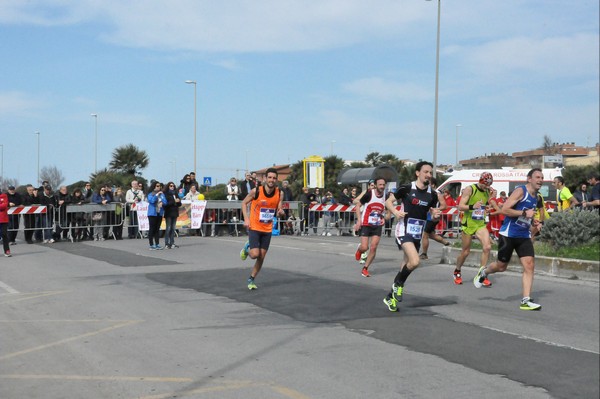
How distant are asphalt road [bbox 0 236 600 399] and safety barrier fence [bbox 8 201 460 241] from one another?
10.1 metres

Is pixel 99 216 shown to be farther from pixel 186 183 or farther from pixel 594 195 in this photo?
pixel 594 195

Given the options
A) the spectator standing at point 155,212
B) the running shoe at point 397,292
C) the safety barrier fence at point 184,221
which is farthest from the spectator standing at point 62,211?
the running shoe at point 397,292

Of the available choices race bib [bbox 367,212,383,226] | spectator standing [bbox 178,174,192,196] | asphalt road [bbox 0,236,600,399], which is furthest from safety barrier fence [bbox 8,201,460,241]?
race bib [bbox 367,212,383,226]

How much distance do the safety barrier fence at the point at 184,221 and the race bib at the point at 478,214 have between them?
12.2 metres

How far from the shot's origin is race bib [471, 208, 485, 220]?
42.2ft

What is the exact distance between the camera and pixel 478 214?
13.0 m

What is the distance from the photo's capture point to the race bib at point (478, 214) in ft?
42.2

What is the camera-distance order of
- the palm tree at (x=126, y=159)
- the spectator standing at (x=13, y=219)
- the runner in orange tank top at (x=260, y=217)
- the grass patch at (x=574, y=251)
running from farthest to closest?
the palm tree at (x=126, y=159) → the spectator standing at (x=13, y=219) → the grass patch at (x=574, y=251) → the runner in orange tank top at (x=260, y=217)

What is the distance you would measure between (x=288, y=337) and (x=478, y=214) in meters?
5.84

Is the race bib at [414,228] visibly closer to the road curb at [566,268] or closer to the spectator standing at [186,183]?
the road curb at [566,268]

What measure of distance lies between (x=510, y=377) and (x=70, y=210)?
67.4 ft

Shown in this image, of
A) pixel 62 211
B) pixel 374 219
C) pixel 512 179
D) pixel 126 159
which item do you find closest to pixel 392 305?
pixel 374 219

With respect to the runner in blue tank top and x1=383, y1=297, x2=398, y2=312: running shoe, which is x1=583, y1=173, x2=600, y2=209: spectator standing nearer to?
the runner in blue tank top

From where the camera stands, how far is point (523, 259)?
34.5 feet
